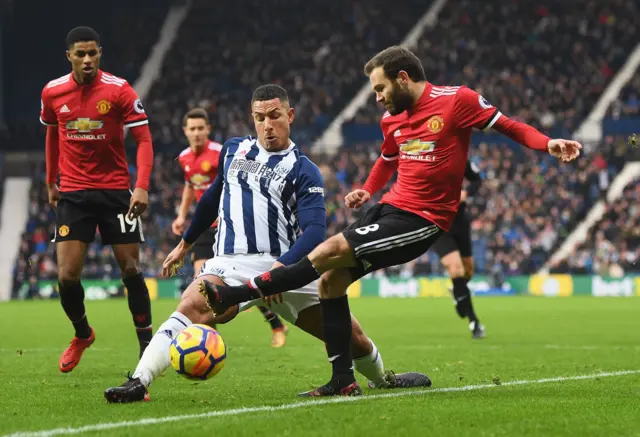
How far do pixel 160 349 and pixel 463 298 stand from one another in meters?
7.77

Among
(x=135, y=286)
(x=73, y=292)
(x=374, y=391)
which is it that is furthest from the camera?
(x=135, y=286)

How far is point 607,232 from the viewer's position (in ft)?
98.5

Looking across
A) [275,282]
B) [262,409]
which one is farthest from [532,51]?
[262,409]

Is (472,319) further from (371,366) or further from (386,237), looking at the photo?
(386,237)

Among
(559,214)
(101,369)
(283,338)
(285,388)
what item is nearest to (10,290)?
(559,214)

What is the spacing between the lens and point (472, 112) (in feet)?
22.0

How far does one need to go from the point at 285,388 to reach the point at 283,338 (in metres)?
4.95

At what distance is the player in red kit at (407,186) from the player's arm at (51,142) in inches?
122

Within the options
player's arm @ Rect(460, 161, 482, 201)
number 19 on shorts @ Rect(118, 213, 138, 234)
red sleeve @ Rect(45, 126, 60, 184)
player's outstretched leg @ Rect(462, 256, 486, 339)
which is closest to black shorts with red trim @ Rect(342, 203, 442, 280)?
number 19 on shorts @ Rect(118, 213, 138, 234)

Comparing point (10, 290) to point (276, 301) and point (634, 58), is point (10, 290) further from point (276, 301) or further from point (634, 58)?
point (276, 301)

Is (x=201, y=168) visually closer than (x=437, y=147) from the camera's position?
No

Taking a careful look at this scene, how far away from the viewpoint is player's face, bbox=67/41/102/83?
8344 millimetres

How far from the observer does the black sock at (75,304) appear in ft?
28.4

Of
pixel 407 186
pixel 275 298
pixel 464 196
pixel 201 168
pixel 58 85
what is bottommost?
pixel 275 298
